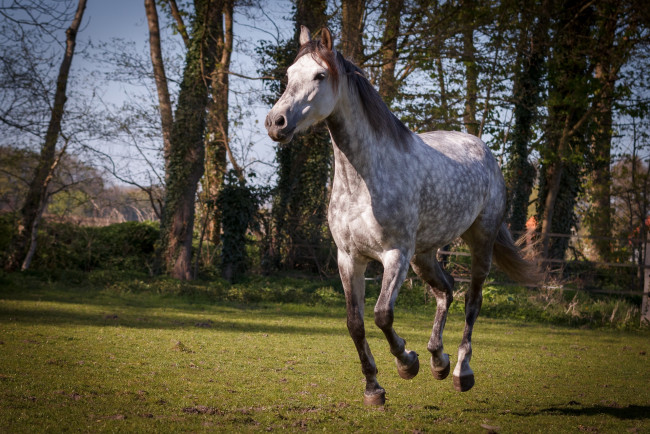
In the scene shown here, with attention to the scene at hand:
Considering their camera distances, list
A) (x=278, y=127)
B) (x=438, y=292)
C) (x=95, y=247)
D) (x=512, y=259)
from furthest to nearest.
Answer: (x=95, y=247)
(x=512, y=259)
(x=438, y=292)
(x=278, y=127)

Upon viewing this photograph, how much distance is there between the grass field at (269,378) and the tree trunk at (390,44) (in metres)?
7.03

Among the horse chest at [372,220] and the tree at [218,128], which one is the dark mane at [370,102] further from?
the tree at [218,128]

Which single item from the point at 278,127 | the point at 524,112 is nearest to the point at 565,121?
the point at 524,112

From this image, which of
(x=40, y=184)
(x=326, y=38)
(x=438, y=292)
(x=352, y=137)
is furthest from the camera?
(x=40, y=184)

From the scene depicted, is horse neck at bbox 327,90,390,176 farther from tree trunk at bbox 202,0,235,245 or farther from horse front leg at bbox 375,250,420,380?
tree trunk at bbox 202,0,235,245

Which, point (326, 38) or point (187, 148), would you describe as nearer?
point (326, 38)

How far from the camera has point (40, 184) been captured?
1402 cm

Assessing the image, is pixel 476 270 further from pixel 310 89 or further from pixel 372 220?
pixel 310 89

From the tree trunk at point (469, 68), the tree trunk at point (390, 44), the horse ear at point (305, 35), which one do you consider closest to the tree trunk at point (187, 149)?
the tree trunk at point (390, 44)

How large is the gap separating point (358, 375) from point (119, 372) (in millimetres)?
2279

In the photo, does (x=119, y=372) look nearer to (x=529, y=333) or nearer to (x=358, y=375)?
(x=358, y=375)

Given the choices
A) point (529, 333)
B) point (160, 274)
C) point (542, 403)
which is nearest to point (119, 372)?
point (542, 403)

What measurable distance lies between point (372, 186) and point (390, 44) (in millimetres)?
11241

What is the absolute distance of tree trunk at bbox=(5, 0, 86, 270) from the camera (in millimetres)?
13797
